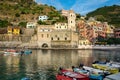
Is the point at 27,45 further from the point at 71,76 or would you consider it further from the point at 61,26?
the point at 71,76

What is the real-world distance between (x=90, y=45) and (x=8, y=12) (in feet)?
125

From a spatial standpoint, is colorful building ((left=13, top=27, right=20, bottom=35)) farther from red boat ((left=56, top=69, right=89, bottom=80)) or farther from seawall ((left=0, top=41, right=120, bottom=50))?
red boat ((left=56, top=69, right=89, bottom=80))

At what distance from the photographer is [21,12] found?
116562mm

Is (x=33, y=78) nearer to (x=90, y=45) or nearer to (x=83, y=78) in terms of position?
(x=83, y=78)

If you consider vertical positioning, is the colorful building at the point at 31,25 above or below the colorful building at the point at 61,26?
above

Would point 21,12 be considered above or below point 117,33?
above


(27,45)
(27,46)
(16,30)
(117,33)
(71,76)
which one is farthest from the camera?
(117,33)

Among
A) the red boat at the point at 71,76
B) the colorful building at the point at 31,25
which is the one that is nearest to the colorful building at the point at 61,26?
the colorful building at the point at 31,25

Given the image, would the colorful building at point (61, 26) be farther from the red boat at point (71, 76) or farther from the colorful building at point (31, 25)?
the red boat at point (71, 76)

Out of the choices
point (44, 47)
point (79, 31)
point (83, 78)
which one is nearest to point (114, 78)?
point (83, 78)

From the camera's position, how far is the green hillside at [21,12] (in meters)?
112

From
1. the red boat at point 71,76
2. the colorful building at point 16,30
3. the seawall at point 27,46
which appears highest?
the colorful building at point 16,30

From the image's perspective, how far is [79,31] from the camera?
352ft

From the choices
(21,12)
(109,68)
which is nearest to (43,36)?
(21,12)
